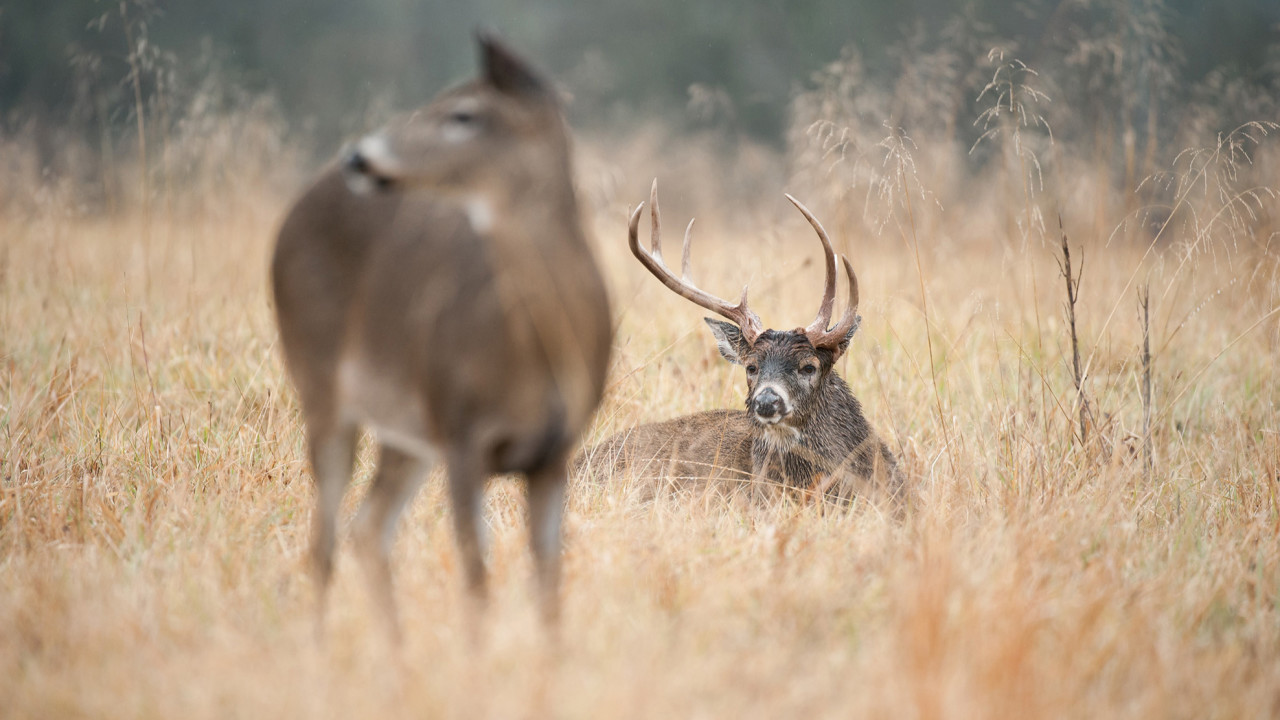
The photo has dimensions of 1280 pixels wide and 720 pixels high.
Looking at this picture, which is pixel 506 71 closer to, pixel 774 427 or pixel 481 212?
pixel 481 212

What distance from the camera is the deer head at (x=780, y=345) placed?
15.5ft

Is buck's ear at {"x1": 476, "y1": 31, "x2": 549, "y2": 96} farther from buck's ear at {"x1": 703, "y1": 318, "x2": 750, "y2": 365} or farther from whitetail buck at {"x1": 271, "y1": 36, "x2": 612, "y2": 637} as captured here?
buck's ear at {"x1": 703, "y1": 318, "x2": 750, "y2": 365}

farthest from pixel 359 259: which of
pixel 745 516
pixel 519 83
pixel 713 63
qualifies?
pixel 713 63

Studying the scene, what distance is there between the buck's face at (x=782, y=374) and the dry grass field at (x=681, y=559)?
1.88 ft

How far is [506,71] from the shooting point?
2211 millimetres

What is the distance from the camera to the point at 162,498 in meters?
3.68

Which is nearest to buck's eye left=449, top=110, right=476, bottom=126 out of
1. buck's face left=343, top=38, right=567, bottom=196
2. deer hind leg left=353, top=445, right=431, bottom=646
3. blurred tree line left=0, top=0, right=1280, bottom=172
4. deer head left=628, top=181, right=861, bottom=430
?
buck's face left=343, top=38, right=567, bottom=196

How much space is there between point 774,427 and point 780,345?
0.43 m

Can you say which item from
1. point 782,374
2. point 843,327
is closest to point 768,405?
point 782,374

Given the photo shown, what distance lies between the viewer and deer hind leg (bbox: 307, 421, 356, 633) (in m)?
2.44

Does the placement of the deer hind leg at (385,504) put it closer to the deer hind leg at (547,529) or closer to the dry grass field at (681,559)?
the dry grass field at (681,559)

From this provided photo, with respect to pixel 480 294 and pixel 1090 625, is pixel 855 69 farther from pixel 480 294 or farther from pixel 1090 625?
pixel 480 294

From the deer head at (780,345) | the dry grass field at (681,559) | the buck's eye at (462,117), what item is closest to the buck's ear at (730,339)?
the deer head at (780,345)

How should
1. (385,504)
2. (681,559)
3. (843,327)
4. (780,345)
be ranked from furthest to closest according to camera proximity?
1. (780,345)
2. (843,327)
3. (681,559)
4. (385,504)
